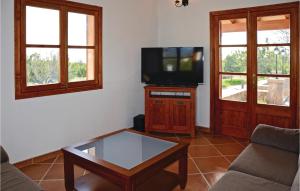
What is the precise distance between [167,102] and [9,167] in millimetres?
2857

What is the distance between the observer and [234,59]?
4.55 m

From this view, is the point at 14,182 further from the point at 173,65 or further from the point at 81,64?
the point at 173,65

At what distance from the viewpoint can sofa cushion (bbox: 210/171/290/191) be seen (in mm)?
1927

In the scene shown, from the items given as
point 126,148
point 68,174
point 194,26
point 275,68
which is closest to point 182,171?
point 126,148

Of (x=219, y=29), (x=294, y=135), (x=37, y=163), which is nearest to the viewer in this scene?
(x=294, y=135)

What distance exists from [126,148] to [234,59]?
260cm

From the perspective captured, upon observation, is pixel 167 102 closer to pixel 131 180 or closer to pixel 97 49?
pixel 97 49

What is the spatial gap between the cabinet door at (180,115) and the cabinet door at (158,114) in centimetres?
11

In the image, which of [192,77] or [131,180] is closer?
[131,180]

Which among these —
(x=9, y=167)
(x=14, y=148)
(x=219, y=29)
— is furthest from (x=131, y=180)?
(x=219, y=29)

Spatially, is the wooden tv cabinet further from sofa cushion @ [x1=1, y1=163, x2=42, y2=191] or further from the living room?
sofa cushion @ [x1=1, y1=163, x2=42, y2=191]

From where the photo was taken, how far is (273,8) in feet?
13.4

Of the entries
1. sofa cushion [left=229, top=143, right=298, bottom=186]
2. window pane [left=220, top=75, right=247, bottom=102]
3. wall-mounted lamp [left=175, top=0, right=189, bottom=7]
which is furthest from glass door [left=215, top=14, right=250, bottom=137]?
sofa cushion [left=229, top=143, right=298, bottom=186]

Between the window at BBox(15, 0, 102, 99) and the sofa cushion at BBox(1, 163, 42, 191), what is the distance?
1.38 metres
